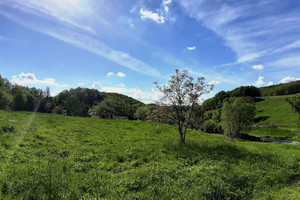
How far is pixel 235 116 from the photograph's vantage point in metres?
38.2

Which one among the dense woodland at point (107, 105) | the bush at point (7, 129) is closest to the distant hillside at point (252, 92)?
the dense woodland at point (107, 105)

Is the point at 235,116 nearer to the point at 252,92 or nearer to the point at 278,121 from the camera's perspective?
the point at 278,121

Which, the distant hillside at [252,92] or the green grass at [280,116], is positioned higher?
the distant hillside at [252,92]

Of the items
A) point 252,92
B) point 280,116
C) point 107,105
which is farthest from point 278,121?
point 107,105

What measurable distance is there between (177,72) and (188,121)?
477cm

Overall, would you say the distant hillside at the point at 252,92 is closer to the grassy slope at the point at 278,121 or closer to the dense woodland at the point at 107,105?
the dense woodland at the point at 107,105

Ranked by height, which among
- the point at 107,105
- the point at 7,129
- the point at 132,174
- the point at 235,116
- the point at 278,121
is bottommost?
the point at 132,174

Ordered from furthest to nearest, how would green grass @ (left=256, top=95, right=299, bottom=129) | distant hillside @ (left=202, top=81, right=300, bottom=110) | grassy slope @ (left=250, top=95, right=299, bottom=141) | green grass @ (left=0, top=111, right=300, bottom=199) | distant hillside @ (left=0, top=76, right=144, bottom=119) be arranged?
distant hillside @ (left=202, top=81, right=300, bottom=110), distant hillside @ (left=0, top=76, right=144, bottom=119), green grass @ (left=256, top=95, right=299, bottom=129), grassy slope @ (left=250, top=95, right=299, bottom=141), green grass @ (left=0, top=111, right=300, bottom=199)

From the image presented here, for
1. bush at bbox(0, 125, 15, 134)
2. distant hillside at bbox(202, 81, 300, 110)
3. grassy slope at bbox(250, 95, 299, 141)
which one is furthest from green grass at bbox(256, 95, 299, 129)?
bush at bbox(0, 125, 15, 134)

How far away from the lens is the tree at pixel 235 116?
126ft

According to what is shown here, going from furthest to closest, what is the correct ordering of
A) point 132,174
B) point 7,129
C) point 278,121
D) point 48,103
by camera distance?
point 48,103 → point 278,121 → point 7,129 → point 132,174

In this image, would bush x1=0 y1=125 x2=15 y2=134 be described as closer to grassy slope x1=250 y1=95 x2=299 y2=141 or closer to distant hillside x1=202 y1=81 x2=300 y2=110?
grassy slope x1=250 y1=95 x2=299 y2=141

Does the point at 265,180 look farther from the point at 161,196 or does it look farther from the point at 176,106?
the point at 176,106

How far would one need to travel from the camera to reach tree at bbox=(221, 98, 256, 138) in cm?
3844
